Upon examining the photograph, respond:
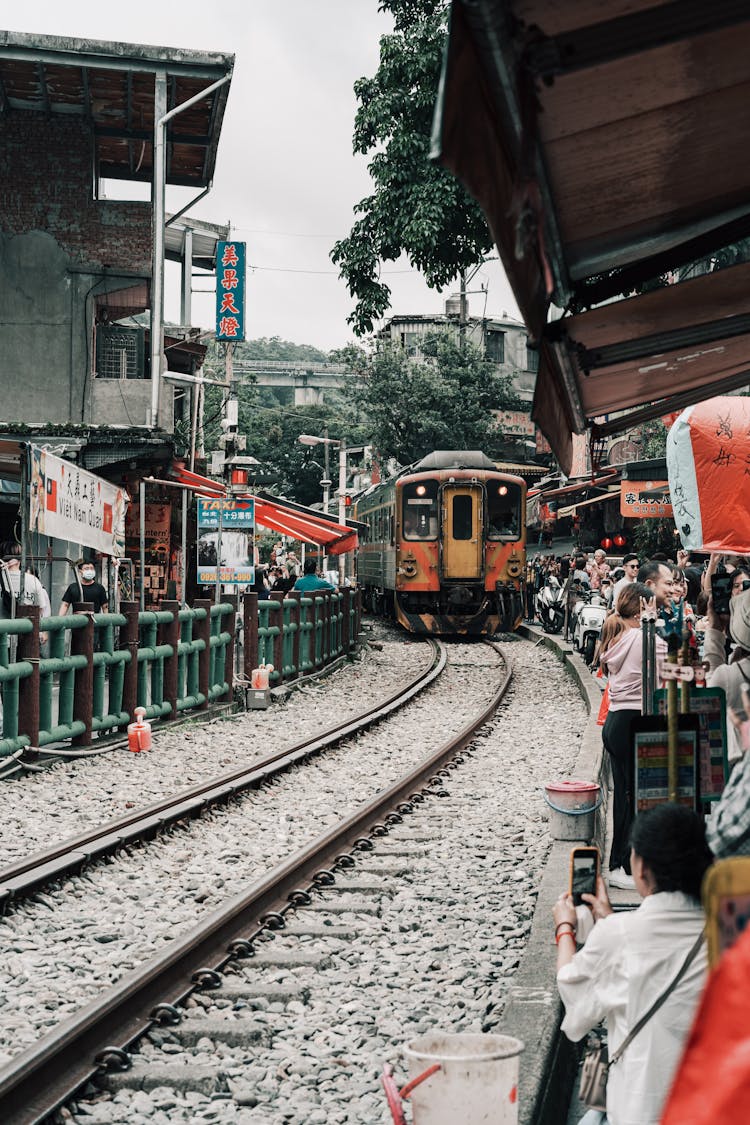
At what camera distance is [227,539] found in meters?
15.7

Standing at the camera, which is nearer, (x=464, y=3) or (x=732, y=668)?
(x=464, y=3)

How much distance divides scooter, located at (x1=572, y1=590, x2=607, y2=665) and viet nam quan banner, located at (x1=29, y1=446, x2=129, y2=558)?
7.24 metres

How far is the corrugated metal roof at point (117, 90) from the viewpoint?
63.5 feet

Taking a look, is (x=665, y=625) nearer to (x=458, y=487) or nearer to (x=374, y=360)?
(x=458, y=487)

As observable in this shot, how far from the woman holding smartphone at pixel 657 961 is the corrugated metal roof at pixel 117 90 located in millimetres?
18715

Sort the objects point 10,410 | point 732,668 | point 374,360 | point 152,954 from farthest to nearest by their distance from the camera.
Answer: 1. point 374,360
2. point 10,410
3. point 152,954
4. point 732,668

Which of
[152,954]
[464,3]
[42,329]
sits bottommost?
[152,954]

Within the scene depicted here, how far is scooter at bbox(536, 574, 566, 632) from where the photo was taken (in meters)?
27.3

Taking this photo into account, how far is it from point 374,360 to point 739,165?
37038mm

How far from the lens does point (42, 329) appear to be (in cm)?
2117

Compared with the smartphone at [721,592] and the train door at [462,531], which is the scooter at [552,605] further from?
the smartphone at [721,592]

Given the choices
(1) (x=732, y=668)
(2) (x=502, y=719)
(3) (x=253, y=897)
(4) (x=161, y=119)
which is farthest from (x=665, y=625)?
(4) (x=161, y=119)

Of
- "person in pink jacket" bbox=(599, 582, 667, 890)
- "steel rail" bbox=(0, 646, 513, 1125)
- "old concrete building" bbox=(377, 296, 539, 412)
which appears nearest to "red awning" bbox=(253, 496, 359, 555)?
"steel rail" bbox=(0, 646, 513, 1125)

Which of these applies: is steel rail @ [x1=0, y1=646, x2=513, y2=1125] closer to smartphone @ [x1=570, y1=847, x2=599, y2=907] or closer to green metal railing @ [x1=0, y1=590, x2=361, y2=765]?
smartphone @ [x1=570, y1=847, x2=599, y2=907]
